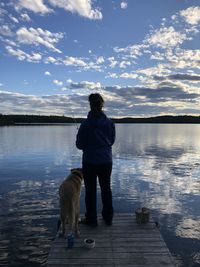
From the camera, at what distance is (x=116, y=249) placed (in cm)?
681

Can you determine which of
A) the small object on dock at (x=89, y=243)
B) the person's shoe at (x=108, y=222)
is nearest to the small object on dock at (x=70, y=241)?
the small object on dock at (x=89, y=243)

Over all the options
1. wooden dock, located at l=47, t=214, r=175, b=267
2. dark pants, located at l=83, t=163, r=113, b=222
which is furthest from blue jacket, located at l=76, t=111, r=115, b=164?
wooden dock, located at l=47, t=214, r=175, b=267

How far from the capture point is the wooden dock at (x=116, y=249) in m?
6.24

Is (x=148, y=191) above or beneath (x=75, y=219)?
beneath

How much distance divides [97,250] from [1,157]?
25071 mm

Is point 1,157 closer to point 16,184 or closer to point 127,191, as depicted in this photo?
point 16,184

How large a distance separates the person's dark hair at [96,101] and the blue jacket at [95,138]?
0.18m

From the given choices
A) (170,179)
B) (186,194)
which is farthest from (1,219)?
(170,179)

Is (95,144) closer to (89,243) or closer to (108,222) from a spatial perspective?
(108,222)

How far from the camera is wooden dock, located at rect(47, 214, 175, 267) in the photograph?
20.5 ft

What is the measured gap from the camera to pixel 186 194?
16.5 meters

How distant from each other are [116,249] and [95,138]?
2341mm

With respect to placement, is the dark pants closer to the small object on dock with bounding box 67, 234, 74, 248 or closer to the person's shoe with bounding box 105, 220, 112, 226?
the person's shoe with bounding box 105, 220, 112, 226

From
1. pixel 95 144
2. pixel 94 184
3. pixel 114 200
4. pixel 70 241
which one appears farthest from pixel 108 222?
pixel 114 200
